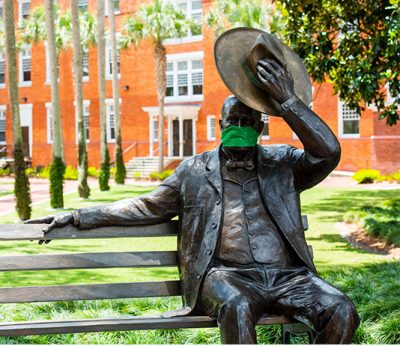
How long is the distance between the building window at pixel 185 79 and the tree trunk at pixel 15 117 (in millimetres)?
21636

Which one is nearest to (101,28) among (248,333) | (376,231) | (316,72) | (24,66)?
(316,72)

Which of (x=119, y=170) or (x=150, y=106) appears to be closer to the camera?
(x=119, y=170)

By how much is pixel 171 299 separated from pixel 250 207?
2474mm

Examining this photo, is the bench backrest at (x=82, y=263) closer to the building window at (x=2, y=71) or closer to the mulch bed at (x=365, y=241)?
the mulch bed at (x=365, y=241)

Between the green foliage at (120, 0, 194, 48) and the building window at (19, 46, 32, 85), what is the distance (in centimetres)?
1117

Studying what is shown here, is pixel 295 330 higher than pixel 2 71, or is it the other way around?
pixel 2 71

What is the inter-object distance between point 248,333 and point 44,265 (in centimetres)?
151

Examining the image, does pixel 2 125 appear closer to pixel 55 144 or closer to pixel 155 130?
pixel 155 130

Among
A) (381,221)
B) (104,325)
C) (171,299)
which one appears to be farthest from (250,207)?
(381,221)

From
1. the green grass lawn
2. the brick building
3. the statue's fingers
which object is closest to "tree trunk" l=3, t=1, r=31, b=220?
the green grass lawn

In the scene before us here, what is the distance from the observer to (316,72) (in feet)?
39.0

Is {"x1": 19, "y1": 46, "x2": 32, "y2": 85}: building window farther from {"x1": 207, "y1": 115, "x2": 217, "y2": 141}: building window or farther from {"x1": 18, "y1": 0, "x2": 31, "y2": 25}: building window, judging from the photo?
{"x1": 207, "y1": 115, "x2": 217, "y2": 141}: building window

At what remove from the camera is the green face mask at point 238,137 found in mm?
3982

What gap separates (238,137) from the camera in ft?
13.1
